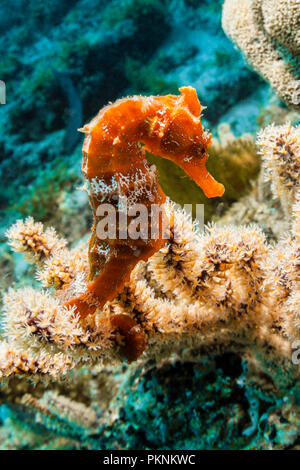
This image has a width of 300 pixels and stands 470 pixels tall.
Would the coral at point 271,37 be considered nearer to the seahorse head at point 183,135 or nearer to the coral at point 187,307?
the coral at point 187,307

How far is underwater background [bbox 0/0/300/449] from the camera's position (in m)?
2.03

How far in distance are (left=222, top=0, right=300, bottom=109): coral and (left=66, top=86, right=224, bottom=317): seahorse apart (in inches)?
63.5

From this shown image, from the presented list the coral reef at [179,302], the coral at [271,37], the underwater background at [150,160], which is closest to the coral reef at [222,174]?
the underwater background at [150,160]

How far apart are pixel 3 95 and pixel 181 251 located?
4.99m

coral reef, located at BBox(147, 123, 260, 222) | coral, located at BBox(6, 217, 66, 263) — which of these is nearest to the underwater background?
coral reef, located at BBox(147, 123, 260, 222)

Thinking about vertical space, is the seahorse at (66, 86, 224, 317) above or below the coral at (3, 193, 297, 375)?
above

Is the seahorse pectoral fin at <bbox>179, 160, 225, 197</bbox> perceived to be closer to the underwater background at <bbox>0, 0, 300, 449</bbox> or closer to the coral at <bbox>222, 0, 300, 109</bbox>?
the underwater background at <bbox>0, 0, 300, 449</bbox>

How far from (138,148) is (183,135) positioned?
181 mm

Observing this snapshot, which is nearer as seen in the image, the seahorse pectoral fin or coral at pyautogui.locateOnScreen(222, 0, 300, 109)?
the seahorse pectoral fin

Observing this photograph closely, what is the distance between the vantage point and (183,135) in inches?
43.8

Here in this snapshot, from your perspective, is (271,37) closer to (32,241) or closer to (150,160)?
(150,160)
